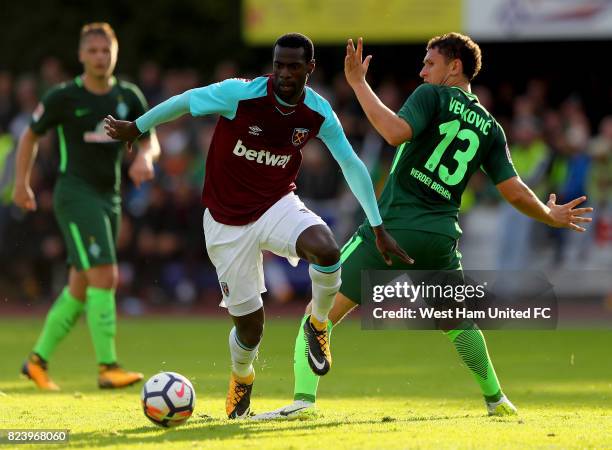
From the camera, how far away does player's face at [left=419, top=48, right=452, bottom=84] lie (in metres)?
8.10

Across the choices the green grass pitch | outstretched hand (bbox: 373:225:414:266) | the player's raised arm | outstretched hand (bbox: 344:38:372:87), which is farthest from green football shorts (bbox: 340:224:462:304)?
the player's raised arm

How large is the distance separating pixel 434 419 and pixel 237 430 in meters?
1.37

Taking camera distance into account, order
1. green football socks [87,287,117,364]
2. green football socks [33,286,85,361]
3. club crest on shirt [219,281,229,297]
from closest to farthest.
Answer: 1. club crest on shirt [219,281,229,297]
2. green football socks [87,287,117,364]
3. green football socks [33,286,85,361]

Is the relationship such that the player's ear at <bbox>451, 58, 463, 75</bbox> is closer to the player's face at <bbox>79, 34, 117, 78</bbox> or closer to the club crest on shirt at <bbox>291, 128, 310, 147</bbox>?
the club crest on shirt at <bbox>291, 128, 310, 147</bbox>

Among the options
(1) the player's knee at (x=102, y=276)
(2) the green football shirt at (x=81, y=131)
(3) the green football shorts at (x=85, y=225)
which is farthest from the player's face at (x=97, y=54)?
(1) the player's knee at (x=102, y=276)

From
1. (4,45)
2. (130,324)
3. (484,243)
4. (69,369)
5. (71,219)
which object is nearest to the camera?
(71,219)

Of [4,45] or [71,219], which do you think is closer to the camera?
[71,219]

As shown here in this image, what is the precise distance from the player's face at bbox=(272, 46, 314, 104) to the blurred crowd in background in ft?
33.0

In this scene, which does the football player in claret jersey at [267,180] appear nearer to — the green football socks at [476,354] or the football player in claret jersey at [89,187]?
the green football socks at [476,354]

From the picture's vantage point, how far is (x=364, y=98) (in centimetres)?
755

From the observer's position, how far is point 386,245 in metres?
7.61

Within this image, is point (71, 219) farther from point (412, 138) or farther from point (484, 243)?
point (484, 243)

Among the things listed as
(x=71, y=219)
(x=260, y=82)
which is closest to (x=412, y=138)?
(x=260, y=82)

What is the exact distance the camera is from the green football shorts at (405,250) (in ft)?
26.0
